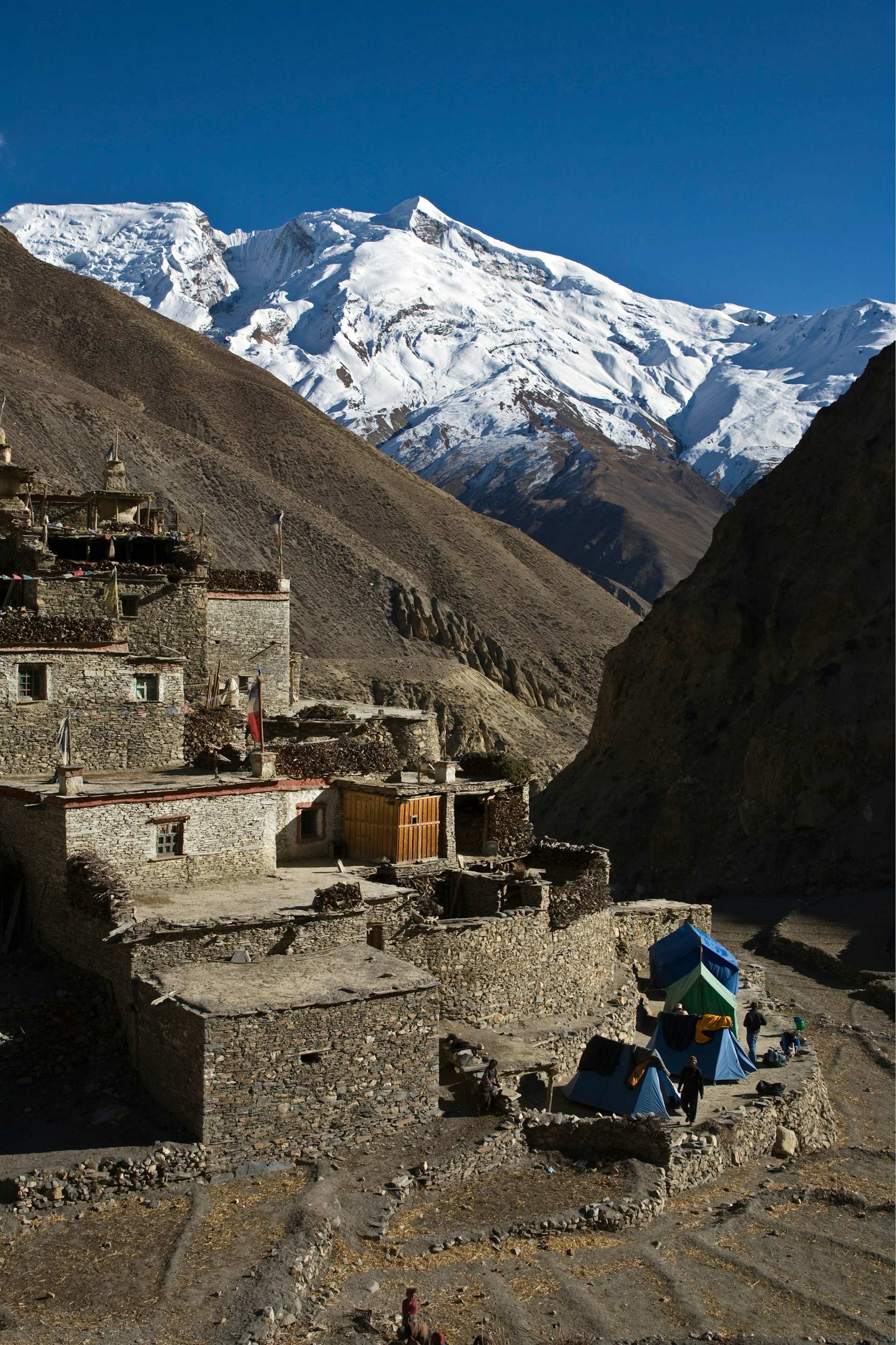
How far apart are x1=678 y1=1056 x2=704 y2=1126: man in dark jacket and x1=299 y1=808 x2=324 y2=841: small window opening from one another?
719 cm

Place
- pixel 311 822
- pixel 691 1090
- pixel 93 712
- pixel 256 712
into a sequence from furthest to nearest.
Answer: pixel 256 712 → pixel 93 712 → pixel 311 822 → pixel 691 1090

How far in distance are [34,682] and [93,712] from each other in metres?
1.11

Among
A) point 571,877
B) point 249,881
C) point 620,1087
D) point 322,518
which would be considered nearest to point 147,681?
point 249,881

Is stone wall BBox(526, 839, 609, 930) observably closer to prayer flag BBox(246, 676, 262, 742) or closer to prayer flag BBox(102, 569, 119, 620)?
prayer flag BBox(246, 676, 262, 742)

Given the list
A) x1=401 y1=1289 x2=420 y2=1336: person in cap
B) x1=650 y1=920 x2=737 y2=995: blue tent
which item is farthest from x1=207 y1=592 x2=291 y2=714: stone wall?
x1=401 y1=1289 x2=420 y2=1336: person in cap

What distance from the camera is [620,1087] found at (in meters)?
18.1

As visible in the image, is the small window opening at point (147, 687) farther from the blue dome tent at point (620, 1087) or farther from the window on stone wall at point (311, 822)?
the blue dome tent at point (620, 1087)

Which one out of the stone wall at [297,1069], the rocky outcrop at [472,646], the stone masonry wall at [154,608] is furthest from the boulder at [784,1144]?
the rocky outcrop at [472,646]

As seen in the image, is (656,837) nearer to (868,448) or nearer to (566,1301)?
(868,448)

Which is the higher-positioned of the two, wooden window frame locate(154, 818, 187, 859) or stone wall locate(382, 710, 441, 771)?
stone wall locate(382, 710, 441, 771)

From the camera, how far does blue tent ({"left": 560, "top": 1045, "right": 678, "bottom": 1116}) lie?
706 inches

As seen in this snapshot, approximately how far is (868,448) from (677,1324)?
1510 inches

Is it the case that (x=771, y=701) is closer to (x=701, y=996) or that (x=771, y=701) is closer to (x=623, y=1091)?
(x=701, y=996)

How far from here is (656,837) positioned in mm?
42750
